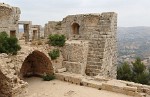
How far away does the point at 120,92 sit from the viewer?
13.8m

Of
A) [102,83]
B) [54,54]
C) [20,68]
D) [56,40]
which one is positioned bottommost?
[102,83]

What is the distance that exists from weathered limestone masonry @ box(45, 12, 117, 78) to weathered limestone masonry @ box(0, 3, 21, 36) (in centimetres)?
421

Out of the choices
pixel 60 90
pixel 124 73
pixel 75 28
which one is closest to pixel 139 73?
pixel 124 73

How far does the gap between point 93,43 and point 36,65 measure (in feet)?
14.8

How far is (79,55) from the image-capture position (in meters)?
17.1

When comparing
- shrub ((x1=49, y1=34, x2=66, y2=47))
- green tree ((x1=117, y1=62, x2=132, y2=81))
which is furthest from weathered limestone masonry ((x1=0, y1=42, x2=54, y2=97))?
green tree ((x1=117, y1=62, x2=132, y2=81))

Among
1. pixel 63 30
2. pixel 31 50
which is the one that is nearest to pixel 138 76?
pixel 63 30

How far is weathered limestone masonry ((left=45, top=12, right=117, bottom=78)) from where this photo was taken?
17234mm

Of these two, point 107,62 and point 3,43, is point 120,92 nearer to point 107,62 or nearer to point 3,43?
point 107,62

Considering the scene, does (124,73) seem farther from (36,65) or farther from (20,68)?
(20,68)

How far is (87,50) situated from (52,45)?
8.55ft

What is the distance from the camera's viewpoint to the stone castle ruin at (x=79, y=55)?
1431 cm

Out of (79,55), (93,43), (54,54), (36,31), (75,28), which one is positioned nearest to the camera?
(54,54)

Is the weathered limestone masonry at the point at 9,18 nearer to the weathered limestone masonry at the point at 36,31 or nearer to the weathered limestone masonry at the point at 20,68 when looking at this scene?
the weathered limestone masonry at the point at 20,68
